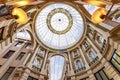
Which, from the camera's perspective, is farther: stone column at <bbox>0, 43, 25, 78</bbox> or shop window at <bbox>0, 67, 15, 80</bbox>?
stone column at <bbox>0, 43, 25, 78</bbox>

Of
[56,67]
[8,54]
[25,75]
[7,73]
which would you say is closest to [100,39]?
[56,67]

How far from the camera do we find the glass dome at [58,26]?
3209 cm

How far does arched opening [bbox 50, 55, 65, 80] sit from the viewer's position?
24688mm

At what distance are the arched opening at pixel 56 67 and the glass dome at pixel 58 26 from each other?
3691 millimetres

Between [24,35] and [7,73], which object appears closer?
[7,73]

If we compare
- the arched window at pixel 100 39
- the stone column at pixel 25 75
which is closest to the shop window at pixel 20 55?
the stone column at pixel 25 75

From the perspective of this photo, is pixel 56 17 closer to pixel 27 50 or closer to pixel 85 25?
pixel 85 25

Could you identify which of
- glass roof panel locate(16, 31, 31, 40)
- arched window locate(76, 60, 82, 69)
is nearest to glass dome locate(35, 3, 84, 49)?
glass roof panel locate(16, 31, 31, 40)

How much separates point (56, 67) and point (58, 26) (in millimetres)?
10420

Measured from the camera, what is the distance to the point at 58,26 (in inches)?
1361

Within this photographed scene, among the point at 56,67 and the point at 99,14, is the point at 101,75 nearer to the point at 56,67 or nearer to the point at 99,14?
the point at 56,67

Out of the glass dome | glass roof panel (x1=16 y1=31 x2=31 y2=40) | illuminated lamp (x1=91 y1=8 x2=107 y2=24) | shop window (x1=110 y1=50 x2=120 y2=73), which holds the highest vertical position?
the glass dome

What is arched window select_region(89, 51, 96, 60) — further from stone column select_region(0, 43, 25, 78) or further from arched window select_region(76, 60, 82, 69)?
stone column select_region(0, 43, 25, 78)

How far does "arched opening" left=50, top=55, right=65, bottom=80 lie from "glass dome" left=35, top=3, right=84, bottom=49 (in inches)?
145
